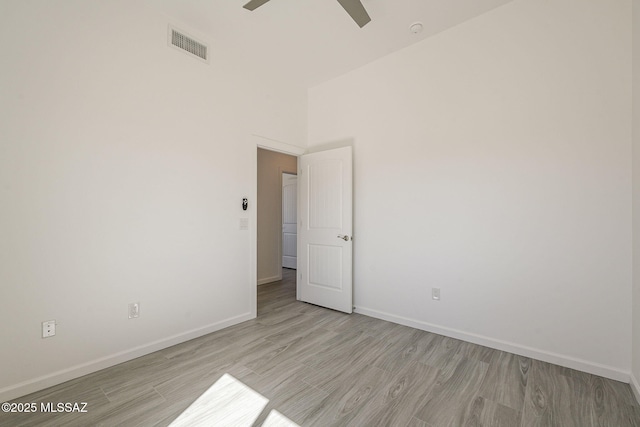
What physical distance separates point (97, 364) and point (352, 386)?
200cm

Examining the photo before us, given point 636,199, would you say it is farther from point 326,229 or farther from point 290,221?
point 290,221

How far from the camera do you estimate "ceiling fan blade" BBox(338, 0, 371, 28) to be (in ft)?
6.84

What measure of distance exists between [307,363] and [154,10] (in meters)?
3.41

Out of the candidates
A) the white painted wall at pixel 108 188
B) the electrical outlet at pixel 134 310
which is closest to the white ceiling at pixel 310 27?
the white painted wall at pixel 108 188

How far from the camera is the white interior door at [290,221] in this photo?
6.34 m

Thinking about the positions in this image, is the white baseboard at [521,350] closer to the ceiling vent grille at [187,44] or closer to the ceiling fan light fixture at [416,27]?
the ceiling fan light fixture at [416,27]

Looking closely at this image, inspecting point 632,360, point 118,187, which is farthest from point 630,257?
point 118,187

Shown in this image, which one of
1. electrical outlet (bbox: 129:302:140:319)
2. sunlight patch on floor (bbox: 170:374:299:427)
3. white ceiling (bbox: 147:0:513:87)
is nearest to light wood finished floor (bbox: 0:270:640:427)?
sunlight patch on floor (bbox: 170:374:299:427)

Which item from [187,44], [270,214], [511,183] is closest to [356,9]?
[187,44]

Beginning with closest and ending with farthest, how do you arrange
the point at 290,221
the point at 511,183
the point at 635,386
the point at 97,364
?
the point at 635,386 < the point at 97,364 < the point at 511,183 < the point at 290,221

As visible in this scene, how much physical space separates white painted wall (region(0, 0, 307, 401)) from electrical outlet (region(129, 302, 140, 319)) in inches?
1.5

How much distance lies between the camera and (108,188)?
2.21m

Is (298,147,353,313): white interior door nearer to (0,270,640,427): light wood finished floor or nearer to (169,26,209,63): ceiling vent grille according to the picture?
(0,270,640,427): light wood finished floor

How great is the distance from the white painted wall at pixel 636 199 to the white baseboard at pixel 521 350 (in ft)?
0.44
